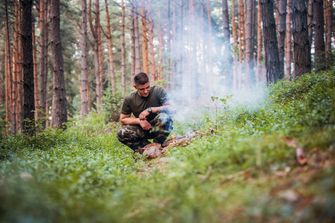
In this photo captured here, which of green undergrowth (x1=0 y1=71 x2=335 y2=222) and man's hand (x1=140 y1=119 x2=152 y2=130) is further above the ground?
man's hand (x1=140 y1=119 x2=152 y2=130)

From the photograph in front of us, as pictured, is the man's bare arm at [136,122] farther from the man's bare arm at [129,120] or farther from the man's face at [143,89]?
the man's face at [143,89]

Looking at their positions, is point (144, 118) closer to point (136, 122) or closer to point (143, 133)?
point (136, 122)

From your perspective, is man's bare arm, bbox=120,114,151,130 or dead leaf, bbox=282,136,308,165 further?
man's bare arm, bbox=120,114,151,130

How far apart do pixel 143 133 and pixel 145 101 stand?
72 cm

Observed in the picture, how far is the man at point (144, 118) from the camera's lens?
7.38 metres

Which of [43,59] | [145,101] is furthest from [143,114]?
[43,59]

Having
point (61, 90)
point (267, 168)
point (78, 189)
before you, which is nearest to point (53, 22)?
point (61, 90)

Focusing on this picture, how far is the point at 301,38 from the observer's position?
1073 centimetres

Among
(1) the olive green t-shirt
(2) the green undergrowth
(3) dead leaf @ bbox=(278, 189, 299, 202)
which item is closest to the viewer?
(2) the green undergrowth

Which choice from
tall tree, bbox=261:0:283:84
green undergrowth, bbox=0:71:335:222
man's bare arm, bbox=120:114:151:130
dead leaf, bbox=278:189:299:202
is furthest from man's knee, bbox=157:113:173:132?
tall tree, bbox=261:0:283:84

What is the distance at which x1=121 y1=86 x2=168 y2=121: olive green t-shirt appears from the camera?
302 inches

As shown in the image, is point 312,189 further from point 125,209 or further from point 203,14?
point 203,14

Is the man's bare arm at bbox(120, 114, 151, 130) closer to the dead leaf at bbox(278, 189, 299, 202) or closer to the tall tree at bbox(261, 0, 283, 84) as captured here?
the dead leaf at bbox(278, 189, 299, 202)

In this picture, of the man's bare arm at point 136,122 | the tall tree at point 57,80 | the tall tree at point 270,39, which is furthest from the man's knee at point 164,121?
the tall tree at point 270,39
